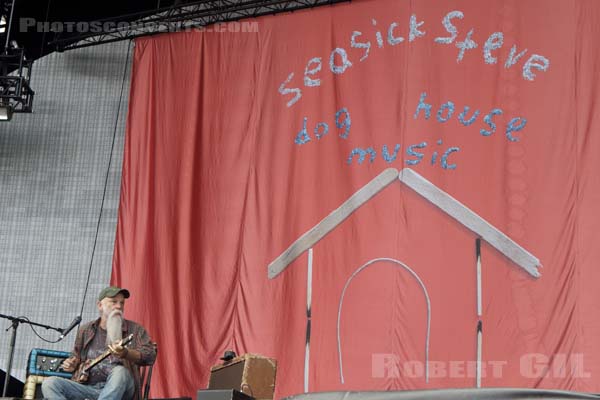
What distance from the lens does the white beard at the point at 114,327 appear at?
4688mm

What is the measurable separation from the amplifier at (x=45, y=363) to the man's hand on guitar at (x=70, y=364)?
0.36 metres

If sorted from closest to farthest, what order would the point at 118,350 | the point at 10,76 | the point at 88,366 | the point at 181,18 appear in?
1. the point at 118,350
2. the point at 88,366
3. the point at 10,76
4. the point at 181,18

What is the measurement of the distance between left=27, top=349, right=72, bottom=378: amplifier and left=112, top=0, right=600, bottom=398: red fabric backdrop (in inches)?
63.1

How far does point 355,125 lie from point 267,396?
8.63ft

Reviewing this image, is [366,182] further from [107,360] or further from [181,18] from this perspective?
[107,360]

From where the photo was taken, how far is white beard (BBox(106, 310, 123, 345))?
15.4 feet

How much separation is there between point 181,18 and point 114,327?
3.62 m

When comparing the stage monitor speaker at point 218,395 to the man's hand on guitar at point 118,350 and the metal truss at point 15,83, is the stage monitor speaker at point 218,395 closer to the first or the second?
the man's hand on guitar at point 118,350

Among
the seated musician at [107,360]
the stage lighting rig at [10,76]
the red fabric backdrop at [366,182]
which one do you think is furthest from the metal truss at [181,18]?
the seated musician at [107,360]

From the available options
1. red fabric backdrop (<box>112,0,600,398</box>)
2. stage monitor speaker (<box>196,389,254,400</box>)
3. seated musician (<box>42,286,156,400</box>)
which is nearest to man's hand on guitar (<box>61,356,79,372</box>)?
seated musician (<box>42,286,156,400</box>)

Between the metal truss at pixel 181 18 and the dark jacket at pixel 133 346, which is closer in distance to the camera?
the dark jacket at pixel 133 346
